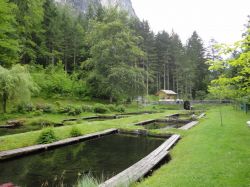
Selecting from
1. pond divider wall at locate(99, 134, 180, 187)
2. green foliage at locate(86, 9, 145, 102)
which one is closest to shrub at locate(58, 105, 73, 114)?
green foliage at locate(86, 9, 145, 102)

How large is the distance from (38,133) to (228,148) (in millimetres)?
9797

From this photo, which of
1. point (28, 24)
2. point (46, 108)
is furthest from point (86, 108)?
point (28, 24)

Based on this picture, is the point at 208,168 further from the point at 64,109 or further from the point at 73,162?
the point at 64,109

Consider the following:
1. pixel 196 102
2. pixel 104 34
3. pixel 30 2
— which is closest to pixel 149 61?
pixel 196 102

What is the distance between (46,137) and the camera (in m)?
12.5

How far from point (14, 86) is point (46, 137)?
400 inches

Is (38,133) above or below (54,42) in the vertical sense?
below

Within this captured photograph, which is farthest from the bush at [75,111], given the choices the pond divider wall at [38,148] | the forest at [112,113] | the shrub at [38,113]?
the pond divider wall at [38,148]

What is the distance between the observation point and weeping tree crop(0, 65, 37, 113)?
1995 cm

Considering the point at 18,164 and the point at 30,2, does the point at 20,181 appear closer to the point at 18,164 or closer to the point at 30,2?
the point at 18,164

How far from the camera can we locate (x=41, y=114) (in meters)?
23.8

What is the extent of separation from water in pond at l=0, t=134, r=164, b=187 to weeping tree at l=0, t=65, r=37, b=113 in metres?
10.5

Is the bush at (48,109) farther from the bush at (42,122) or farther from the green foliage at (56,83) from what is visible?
the green foliage at (56,83)

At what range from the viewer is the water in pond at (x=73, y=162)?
7.82 metres
